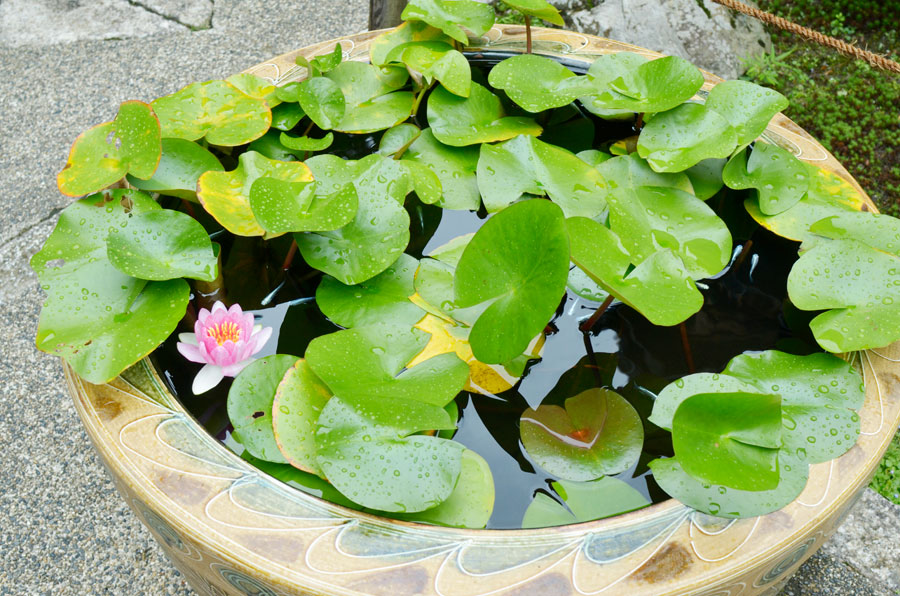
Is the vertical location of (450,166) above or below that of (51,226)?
above

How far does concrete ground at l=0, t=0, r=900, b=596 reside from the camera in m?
1.17

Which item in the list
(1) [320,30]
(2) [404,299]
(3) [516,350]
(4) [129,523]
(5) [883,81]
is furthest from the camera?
(1) [320,30]

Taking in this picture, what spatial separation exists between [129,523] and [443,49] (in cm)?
98

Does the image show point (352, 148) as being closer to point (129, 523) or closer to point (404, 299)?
point (404, 299)

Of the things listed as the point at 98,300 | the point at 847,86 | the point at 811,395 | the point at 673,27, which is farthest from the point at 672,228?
the point at 847,86

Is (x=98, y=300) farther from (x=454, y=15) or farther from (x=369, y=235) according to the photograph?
(x=454, y=15)

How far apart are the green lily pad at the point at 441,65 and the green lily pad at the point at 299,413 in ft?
1.56

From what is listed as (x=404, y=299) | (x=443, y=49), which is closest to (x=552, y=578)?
(x=404, y=299)

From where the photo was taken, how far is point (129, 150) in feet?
2.86

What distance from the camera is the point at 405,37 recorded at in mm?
1126

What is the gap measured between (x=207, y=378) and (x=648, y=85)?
2.32ft

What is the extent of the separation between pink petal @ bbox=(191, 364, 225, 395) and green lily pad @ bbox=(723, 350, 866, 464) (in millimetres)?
568

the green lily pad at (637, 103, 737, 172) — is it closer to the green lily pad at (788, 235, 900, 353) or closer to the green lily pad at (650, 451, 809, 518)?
the green lily pad at (788, 235, 900, 353)

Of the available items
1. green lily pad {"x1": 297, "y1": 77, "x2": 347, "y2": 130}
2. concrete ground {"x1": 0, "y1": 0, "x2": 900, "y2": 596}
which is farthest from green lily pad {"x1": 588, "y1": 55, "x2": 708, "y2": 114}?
concrete ground {"x1": 0, "y1": 0, "x2": 900, "y2": 596}
